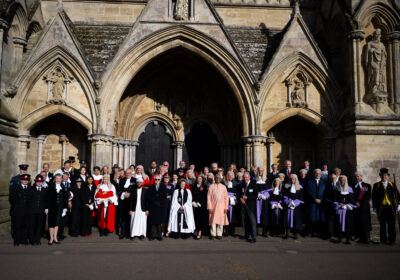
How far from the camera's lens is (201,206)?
785cm

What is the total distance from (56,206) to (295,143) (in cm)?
865

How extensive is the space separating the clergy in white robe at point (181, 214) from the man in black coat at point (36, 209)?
290 centimetres

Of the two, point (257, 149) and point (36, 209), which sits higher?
point (257, 149)

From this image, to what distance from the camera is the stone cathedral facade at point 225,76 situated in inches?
372

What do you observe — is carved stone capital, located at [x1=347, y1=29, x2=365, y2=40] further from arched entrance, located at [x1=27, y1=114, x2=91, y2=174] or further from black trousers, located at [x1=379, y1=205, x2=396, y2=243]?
arched entrance, located at [x1=27, y1=114, x2=91, y2=174]

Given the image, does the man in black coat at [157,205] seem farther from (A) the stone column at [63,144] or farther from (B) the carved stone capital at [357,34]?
(B) the carved stone capital at [357,34]

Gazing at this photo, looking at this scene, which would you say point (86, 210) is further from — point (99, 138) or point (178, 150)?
point (178, 150)

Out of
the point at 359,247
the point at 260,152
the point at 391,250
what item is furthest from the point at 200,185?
the point at 391,250

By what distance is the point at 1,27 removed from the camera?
8.76 m

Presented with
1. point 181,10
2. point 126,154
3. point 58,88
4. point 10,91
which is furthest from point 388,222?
point 10,91

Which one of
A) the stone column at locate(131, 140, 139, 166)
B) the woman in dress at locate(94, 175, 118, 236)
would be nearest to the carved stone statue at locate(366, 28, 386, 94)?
the woman in dress at locate(94, 175, 118, 236)

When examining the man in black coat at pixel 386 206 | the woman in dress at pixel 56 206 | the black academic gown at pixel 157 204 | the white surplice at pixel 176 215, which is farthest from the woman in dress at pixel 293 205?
the woman in dress at pixel 56 206

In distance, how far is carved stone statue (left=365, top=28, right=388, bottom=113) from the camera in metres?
9.40

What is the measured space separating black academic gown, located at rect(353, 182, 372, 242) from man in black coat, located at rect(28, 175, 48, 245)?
7.27 metres
